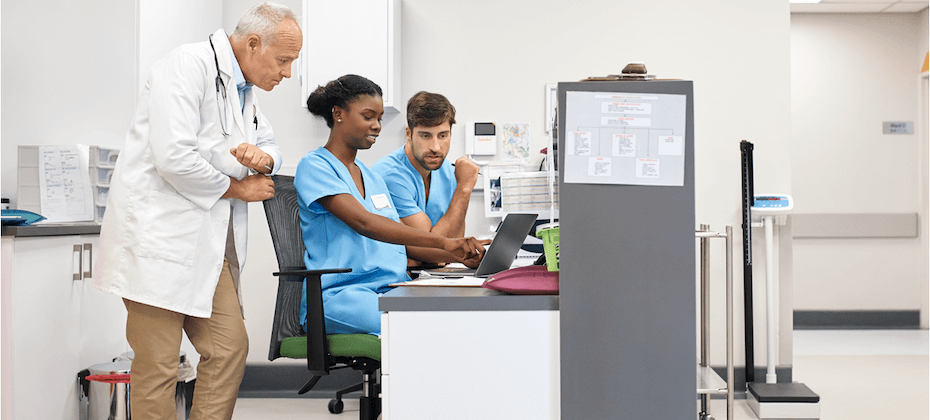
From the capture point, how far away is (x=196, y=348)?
72.4 inches

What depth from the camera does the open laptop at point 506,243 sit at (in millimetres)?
1646

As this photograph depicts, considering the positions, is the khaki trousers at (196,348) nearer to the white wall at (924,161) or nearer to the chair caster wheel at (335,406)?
the chair caster wheel at (335,406)

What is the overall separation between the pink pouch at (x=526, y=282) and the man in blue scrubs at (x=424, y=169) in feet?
3.72

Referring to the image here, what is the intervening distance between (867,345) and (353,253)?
414cm

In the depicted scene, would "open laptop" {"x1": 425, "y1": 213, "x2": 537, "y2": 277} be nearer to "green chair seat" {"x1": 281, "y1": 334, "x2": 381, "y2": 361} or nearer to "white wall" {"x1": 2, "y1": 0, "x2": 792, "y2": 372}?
"green chair seat" {"x1": 281, "y1": 334, "x2": 381, "y2": 361}

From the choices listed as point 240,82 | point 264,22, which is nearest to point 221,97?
point 240,82

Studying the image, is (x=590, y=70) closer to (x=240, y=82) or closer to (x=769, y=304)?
(x=769, y=304)

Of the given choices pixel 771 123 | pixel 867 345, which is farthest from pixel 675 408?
pixel 867 345

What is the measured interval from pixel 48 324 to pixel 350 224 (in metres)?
1.16

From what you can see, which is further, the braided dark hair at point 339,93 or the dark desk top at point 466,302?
the braided dark hair at point 339,93

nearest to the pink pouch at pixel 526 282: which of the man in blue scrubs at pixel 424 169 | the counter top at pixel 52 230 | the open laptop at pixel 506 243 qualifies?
the open laptop at pixel 506 243

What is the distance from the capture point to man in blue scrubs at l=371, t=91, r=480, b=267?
104 inches

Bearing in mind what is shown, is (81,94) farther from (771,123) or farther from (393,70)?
(771,123)

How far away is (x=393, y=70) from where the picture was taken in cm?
319
